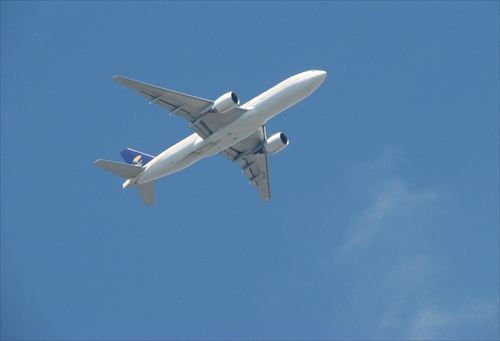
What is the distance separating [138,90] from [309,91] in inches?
A: 538

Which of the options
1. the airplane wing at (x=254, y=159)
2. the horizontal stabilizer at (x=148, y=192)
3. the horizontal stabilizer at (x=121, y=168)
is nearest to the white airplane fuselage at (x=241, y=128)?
the horizontal stabilizer at (x=121, y=168)

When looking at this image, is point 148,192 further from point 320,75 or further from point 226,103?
point 320,75

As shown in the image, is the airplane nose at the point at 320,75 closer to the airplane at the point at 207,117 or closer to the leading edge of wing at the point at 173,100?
the airplane at the point at 207,117

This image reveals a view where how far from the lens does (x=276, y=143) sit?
83.2 meters

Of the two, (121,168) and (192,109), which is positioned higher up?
(192,109)

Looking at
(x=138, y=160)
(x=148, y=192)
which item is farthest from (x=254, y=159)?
(x=138, y=160)

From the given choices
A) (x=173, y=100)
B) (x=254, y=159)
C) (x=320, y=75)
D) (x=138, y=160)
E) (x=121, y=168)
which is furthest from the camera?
(x=254, y=159)

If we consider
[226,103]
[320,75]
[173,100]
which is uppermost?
[320,75]

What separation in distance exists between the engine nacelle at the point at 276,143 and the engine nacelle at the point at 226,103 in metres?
7.77

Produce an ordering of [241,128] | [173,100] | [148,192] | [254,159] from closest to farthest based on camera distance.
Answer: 1. [173,100]
2. [241,128]
3. [148,192]
4. [254,159]

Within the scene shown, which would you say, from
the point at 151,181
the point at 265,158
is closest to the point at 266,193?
the point at 265,158

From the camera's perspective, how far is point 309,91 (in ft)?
254

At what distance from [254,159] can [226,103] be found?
1202 cm

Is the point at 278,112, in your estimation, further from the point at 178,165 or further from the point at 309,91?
the point at 178,165
